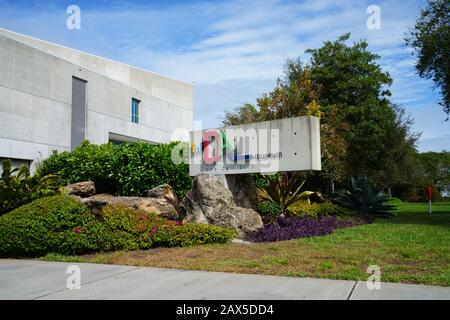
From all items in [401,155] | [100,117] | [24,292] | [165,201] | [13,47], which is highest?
[13,47]

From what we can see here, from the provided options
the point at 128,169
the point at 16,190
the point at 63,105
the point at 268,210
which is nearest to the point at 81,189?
the point at 128,169

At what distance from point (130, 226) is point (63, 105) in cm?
1699

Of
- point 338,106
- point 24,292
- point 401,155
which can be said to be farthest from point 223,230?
point 401,155

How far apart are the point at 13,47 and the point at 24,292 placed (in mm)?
18324

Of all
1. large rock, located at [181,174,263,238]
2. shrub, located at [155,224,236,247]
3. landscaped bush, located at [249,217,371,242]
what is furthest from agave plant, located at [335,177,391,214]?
shrub, located at [155,224,236,247]

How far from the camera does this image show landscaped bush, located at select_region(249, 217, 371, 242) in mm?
10188

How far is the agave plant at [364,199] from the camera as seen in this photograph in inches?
604

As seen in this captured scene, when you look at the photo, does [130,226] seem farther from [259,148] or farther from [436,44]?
[436,44]

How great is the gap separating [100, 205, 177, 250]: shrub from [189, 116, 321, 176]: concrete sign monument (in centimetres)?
284

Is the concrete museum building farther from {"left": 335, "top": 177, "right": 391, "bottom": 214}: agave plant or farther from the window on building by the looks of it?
{"left": 335, "top": 177, "right": 391, "bottom": 214}: agave plant

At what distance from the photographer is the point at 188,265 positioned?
282 inches

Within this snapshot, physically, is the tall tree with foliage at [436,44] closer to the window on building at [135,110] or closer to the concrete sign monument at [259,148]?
the concrete sign monument at [259,148]
